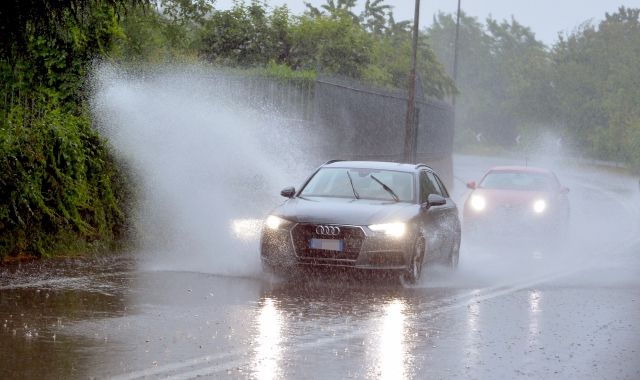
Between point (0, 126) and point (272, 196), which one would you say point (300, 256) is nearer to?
point (0, 126)

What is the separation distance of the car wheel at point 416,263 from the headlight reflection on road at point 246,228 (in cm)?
387

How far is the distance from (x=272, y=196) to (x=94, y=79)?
210 inches

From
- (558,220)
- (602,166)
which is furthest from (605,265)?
(602,166)

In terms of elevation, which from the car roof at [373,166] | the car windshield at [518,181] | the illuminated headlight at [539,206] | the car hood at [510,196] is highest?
A: the car roof at [373,166]

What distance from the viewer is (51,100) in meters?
15.8

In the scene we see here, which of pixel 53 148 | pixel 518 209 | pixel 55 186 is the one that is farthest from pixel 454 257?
pixel 518 209

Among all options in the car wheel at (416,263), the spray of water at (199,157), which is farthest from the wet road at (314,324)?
the spray of water at (199,157)

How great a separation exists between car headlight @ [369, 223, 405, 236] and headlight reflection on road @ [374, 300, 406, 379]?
1457 mm

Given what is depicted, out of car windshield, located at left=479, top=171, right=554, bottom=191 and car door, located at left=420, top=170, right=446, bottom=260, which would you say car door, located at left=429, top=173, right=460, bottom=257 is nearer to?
car door, located at left=420, top=170, right=446, bottom=260

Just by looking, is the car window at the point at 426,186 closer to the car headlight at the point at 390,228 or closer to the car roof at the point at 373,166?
the car roof at the point at 373,166

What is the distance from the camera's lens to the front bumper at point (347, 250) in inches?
450

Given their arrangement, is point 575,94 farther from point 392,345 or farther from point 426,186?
point 392,345

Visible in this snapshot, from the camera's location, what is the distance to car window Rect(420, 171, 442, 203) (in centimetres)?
1327

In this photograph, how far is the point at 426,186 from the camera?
13727 mm
